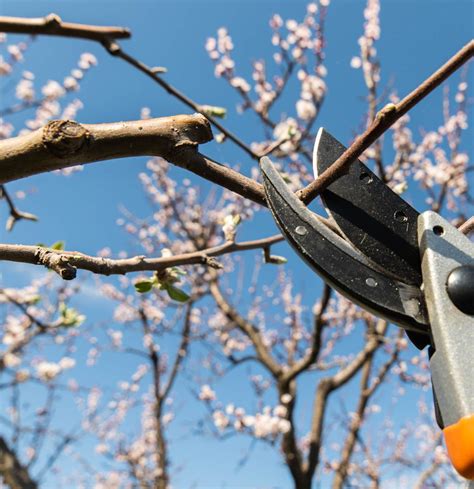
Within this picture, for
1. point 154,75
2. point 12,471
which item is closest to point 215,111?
point 154,75

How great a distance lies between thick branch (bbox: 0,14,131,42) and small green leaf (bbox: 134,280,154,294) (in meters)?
0.69

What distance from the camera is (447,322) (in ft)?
2.79

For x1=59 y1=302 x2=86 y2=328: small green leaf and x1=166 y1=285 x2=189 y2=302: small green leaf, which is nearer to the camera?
x1=166 y1=285 x2=189 y2=302: small green leaf

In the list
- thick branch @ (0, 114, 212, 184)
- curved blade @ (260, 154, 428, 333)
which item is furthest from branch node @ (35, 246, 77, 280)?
curved blade @ (260, 154, 428, 333)

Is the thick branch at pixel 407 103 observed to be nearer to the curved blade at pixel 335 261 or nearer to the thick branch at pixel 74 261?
the curved blade at pixel 335 261

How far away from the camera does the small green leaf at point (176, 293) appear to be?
1194 millimetres

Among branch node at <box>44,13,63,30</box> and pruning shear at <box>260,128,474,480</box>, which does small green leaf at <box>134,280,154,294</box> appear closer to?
pruning shear at <box>260,128,474,480</box>

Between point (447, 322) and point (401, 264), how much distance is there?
15 centimetres

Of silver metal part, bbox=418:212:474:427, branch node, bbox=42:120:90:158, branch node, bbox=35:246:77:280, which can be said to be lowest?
silver metal part, bbox=418:212:474:427

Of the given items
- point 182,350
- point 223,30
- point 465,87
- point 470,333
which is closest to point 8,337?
point 182,350

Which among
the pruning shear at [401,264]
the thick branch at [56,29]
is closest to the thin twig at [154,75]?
the thick branch at [56,29]

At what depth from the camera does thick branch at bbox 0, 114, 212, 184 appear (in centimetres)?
66

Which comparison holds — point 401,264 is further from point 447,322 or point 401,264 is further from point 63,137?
point 63,137

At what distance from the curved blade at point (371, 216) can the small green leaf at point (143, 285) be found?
47 cm
